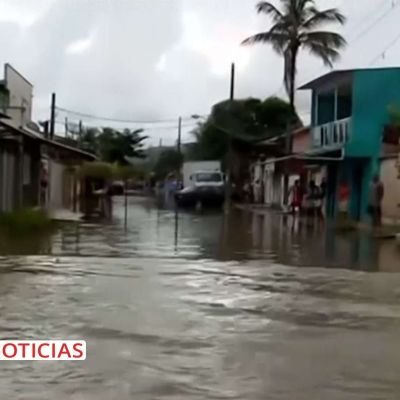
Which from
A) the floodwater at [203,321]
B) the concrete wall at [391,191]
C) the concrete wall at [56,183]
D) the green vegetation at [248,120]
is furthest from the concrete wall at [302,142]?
the floodwater at [203,321]

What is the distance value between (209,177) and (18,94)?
14.0 metres

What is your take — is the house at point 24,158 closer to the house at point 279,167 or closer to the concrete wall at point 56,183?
the concrete wall at point 56,183

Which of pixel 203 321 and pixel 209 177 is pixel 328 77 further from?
pixel 203 321

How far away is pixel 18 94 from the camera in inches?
1633

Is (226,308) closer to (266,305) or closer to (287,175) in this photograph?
(266,305)

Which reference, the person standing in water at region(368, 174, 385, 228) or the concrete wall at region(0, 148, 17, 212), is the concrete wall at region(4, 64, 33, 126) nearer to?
the concrete wall at region(0, 148, 17, 212)

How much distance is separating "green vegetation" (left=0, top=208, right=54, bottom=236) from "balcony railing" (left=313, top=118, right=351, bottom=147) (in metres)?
13.9

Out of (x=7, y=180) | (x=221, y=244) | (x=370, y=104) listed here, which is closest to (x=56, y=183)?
(x=7, y=180)

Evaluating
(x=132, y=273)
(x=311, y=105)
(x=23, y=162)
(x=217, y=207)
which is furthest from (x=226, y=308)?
(x=217, y=207)

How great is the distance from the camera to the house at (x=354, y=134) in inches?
1303

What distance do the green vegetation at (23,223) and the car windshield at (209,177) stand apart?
26897 millimetres

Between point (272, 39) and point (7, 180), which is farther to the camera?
point (272, 39)

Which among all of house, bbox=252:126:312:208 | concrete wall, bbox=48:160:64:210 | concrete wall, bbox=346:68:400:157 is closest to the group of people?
house, bbox=252:126:312:208

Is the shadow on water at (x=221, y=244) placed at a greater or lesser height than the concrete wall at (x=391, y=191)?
lesser
